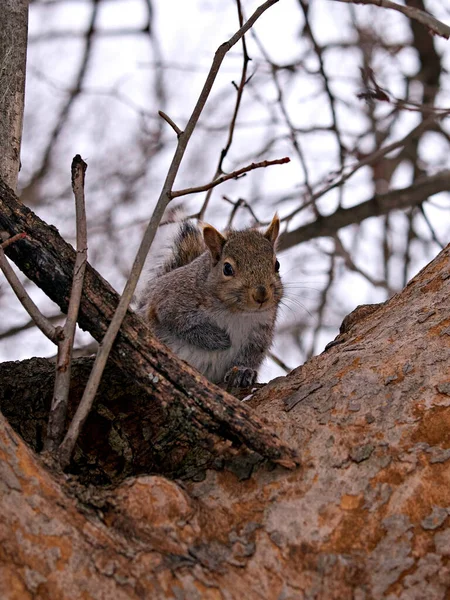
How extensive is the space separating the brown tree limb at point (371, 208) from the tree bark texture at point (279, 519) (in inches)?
83.9

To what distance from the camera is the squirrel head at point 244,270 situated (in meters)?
2.74

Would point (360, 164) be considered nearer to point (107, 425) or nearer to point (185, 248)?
point (185, 248)

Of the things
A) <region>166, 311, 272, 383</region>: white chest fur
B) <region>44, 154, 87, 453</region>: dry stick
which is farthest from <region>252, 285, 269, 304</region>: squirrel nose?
<region>44, 154, 87, 453</region>: dry stick

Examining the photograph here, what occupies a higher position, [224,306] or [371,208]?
[371,208]

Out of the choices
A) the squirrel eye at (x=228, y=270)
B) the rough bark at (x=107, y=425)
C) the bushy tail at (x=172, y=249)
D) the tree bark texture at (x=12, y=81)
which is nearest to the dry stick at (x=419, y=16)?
the tree bark texture at (x=12, y=81)

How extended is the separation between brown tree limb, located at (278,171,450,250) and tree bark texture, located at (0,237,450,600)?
213 centimetres

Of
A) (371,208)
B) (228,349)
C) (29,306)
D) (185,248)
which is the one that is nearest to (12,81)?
(29,306)

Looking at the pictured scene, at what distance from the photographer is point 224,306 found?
9.30ft

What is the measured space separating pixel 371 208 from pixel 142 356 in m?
2.42

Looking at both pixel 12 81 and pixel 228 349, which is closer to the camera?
pixel 12 81

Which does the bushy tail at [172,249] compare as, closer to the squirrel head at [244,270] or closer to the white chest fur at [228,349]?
the squirrel head at [244,270]

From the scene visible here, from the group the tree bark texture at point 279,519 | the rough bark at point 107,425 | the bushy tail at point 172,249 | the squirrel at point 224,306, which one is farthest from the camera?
the bushy tail at point 172,249

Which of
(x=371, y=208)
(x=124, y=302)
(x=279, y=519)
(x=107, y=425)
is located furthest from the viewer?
(x=371, y=208)

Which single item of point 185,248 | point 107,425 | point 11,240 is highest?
point 185,248
